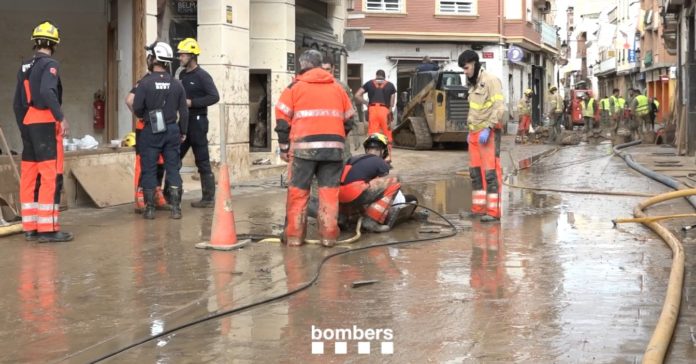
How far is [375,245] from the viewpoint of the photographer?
26.2ft

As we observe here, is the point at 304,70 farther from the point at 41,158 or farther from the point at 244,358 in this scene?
the point at 244,358

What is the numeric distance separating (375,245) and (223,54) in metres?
6.71

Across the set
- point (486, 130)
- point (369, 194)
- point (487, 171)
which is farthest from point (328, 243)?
point (486, 130)

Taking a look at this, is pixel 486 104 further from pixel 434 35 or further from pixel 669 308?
pixel 434 35

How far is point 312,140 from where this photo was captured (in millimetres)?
7844

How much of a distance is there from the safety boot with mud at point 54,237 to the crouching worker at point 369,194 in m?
2.47

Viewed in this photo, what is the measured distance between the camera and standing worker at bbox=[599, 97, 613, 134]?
1315 inches

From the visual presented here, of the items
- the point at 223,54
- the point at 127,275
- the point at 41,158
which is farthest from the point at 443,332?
the point at 223,54

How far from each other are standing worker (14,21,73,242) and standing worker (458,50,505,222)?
13.4 feet

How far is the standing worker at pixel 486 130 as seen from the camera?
9562 millimetres

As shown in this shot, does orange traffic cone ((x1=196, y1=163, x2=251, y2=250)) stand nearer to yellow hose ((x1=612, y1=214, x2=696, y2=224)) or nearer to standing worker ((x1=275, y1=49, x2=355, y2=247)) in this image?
standing worker ((x1=275, y1=49, x2=355, y2=247))

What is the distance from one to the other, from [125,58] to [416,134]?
12.4 meters

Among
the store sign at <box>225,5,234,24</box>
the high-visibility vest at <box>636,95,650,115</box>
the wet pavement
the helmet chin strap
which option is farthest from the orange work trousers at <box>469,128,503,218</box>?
the high-visibility vest at <box>636,95,650,115</box>

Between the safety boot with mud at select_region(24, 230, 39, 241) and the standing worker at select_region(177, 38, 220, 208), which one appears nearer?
the safety boot with mud at select_region(24, 230, 39, 241)
